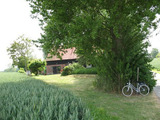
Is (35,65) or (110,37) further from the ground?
(110,37)

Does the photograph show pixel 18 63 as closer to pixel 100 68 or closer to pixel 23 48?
pixel 23 48

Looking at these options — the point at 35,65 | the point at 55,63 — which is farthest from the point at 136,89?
the point at 55,63

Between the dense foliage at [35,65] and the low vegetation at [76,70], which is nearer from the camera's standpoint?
the low vegetation at [76,70]

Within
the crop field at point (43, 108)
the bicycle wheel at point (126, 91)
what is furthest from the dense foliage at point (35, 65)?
the crop field at point (43, 108)

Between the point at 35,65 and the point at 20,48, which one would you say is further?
the point at 20,48

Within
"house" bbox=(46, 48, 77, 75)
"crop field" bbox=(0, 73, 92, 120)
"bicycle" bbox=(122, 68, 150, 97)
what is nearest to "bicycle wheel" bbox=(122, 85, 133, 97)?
"bicycle" bbox=(122, 68, 150, 97)

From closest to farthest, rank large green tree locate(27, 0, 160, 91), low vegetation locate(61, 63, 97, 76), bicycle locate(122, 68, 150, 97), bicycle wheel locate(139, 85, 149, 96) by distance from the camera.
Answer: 1. large green tree locate(27, 0, 160, 91)
2. bicycle locate(122, 68, 150, 97)
3. bicycle wheel locate(139, 85, 149, 96)
4. low vegetation locate(61, 63, 97, 76)

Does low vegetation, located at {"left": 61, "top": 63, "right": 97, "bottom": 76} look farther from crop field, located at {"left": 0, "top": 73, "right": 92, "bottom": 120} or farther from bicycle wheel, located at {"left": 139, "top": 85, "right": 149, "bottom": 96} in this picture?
crop field, located at {"left": 0, "top": 73, "right": 92, "bottom": 120}

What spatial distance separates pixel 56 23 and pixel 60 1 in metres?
1.80

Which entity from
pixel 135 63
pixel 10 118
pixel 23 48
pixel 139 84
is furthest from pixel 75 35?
pixel 23 48

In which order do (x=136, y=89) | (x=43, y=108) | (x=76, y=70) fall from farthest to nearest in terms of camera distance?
(x=76, y=70)
(x=136, y=89)
(x=43, y=108)

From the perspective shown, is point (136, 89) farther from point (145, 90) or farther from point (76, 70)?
point (76, 70)

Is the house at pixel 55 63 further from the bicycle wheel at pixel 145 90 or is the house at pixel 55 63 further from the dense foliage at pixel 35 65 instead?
the bicycle wheel at pixel 145 90

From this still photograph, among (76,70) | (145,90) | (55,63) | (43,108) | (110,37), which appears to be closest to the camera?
(43,108)
